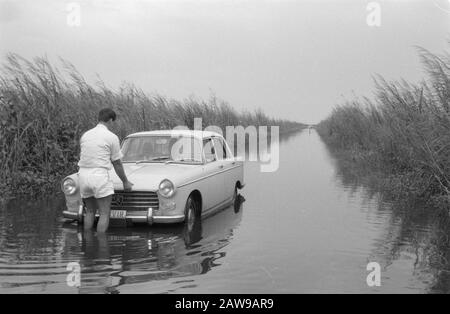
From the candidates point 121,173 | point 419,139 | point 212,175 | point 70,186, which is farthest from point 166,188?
point 419,139

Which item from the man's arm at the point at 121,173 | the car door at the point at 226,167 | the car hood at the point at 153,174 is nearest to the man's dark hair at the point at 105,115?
the man's arm at the point at 121,173

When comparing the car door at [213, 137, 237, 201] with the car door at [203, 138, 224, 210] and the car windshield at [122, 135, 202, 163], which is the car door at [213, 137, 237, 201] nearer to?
the car door at [203, 138, 224, 210]

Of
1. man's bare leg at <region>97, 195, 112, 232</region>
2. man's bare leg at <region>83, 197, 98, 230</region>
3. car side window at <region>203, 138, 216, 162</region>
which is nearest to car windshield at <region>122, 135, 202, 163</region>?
car side window at <region>203, 138, 216, 162</region>

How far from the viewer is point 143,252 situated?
6.46 m

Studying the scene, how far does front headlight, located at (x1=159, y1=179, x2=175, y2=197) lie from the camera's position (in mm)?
7434

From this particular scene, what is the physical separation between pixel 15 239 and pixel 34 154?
5.08m

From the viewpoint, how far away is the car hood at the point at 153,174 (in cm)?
754

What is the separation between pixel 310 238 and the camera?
24.1 feet

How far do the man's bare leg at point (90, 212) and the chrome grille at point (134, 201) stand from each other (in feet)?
1.08

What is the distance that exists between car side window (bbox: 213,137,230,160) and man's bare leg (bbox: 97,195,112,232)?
9.59 ft

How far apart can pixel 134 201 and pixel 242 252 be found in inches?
75.2
